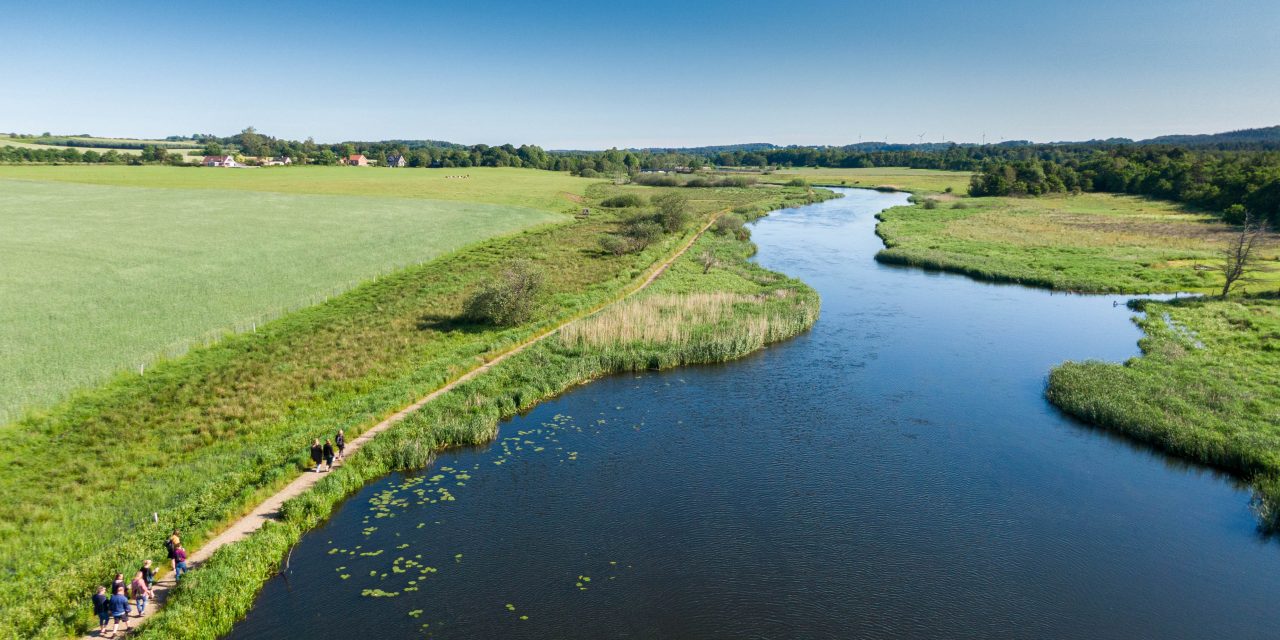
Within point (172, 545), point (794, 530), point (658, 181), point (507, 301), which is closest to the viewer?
point (172, 545)

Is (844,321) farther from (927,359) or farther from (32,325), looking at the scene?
(32,325)

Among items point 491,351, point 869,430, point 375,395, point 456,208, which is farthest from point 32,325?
point 456,208

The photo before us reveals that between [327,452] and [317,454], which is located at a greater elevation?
[317,454]

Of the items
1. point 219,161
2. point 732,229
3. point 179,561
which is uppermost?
point 219,161

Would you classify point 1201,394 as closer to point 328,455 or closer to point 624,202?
point 328,455

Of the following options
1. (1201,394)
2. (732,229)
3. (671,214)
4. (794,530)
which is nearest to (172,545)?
(794,530)

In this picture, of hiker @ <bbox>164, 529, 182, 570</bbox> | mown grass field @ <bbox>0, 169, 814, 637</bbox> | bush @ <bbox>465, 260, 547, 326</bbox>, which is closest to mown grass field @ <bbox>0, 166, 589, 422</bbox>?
mown grass field @ <bbox>0, 169, 814, 637</bbox>

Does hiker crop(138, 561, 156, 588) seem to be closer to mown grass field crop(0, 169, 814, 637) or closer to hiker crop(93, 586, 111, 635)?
hiker crop(93, 586, 111, 635)

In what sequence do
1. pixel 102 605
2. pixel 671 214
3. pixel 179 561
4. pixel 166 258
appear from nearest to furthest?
pixel 102 605
pixel 179 561
pixel 166 258
pixel 671 214
